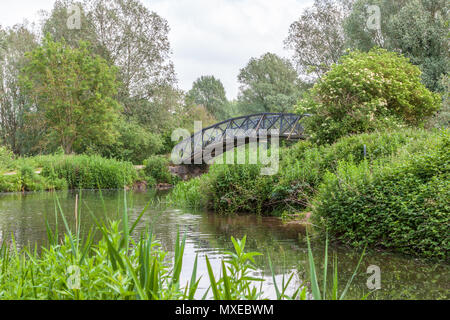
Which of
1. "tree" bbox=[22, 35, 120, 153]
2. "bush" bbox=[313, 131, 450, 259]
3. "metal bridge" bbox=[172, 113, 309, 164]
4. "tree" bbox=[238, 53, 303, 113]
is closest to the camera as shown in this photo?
"bush" bbox=[313, 131, 450, 259]

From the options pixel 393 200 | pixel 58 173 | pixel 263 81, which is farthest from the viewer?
pixel 263 81

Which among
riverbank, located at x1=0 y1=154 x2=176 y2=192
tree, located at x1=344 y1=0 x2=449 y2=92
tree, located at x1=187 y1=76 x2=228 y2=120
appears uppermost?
tree, located at x1=187 y1=76 x2=228 y2=120

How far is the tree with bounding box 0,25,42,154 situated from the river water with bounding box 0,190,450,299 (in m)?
22.8

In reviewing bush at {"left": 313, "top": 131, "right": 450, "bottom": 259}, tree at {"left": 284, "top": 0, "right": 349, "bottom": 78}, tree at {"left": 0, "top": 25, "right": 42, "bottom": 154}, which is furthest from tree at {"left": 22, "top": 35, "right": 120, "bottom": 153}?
bush at {"left": 313, "top": 131, "right": 450, "bottom": 259}

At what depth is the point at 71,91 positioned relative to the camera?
84.5 feet

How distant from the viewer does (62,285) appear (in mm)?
2537

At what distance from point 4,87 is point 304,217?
3013 cm

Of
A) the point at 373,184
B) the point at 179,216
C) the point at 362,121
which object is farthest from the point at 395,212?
the point at 362,121

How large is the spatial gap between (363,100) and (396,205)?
7723 millimetres

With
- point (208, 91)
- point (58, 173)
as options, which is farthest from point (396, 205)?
point (208, 91)

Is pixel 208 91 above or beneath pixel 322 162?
above

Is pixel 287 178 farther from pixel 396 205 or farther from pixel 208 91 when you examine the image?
pixel 208 91

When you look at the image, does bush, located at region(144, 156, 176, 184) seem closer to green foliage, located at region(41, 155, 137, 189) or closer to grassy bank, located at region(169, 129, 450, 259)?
green foliage, located at region(41, 155, 137, 189)

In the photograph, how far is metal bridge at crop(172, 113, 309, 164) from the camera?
22188 millimetres
